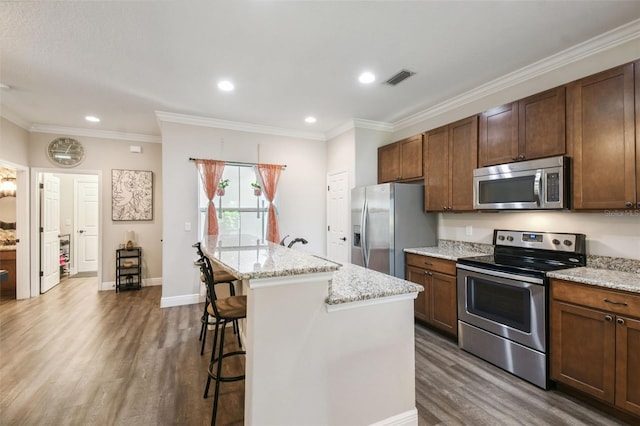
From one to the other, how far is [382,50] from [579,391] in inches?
120

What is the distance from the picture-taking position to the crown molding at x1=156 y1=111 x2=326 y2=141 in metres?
4.38

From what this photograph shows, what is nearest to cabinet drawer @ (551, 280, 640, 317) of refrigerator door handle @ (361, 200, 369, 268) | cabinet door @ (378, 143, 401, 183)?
refrigerator door handle @ (361, 200, 369, 268)

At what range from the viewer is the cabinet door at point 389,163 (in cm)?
433

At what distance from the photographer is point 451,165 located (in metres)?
3.49

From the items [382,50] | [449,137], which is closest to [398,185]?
[449,137]

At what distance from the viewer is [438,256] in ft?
10.7

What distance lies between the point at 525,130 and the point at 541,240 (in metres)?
1.02

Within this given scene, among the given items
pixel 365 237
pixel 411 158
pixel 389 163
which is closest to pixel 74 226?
pixel 365 237

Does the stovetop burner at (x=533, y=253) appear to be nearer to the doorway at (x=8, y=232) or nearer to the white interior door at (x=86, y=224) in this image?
the doorway at (x=8, y=232)

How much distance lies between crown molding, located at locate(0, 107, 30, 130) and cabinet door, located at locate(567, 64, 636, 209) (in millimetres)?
6666

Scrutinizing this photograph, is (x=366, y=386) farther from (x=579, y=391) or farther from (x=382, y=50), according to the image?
(x=382, y=50)

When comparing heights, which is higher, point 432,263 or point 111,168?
point 111,168

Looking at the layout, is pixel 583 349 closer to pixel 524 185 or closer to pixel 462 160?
pixel 524 185

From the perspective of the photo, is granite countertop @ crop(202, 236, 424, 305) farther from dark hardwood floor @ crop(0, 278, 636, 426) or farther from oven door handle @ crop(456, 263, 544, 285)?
oven door handle @ crop(456, 263, 544, 285)
